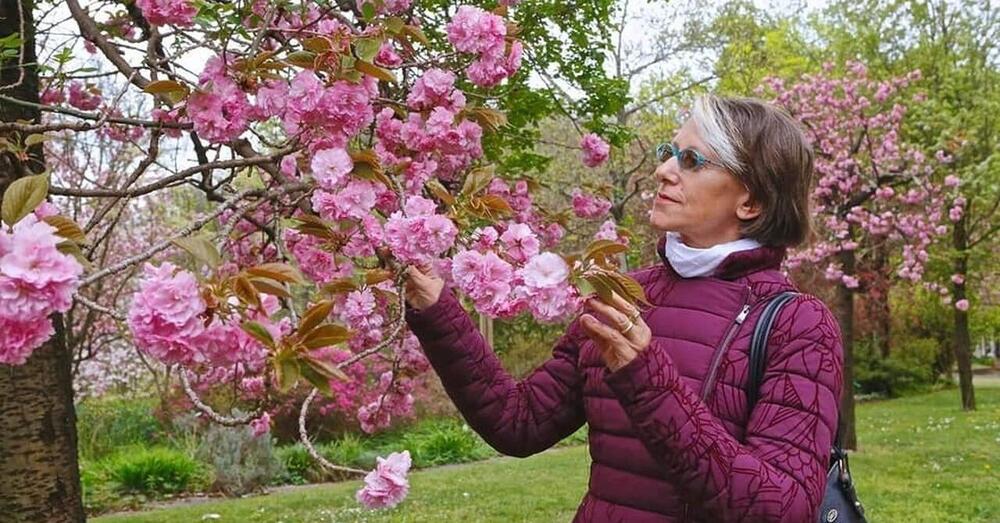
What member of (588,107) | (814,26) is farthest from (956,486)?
(814,26)

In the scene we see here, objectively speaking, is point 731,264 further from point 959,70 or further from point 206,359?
point 959,70

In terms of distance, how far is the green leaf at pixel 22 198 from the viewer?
1.01 metres

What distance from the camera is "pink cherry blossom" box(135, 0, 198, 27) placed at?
2.25 m

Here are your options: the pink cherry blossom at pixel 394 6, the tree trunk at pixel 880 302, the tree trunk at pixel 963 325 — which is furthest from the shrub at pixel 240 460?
the tree trunk at pixel 880 302

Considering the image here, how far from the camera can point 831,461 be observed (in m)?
1.61

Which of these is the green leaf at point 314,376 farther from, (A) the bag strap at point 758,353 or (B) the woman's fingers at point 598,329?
(A) the bag strap at point 758,353

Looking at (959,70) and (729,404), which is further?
(959,70)

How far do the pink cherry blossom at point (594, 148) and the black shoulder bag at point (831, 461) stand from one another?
275cm

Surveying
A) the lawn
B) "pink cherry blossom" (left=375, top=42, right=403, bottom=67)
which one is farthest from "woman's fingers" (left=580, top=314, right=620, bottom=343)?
the lawn

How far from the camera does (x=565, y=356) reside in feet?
5.77

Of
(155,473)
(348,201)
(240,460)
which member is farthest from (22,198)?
(240,460)

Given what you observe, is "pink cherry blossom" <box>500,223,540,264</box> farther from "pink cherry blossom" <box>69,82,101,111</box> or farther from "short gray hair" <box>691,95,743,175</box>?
"pink cherry blossom" <box>69,82,101,111</box>

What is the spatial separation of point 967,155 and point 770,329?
38.3 ft

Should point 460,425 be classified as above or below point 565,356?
below
